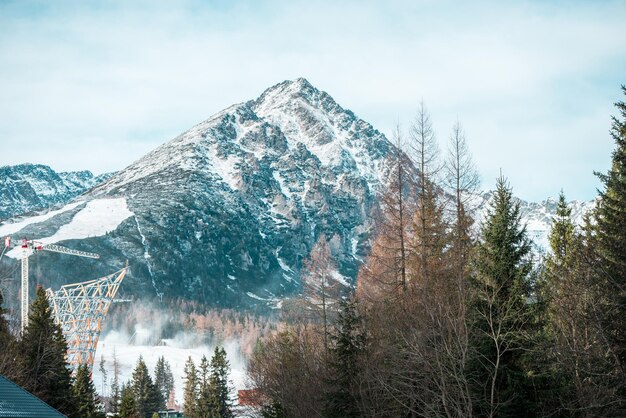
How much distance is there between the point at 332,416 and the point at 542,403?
9.59 m

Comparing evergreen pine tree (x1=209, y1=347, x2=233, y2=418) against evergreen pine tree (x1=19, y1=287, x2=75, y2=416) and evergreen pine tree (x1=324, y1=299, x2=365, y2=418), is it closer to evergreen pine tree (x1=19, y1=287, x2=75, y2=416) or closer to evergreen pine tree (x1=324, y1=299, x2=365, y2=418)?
evergreen pine tree (x1=19, y1=287, x2=75, y2=416)

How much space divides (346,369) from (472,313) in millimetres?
9017

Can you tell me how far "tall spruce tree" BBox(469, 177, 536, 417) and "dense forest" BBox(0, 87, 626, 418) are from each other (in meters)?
0.05

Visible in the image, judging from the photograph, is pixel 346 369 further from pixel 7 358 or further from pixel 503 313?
pixel 7 358

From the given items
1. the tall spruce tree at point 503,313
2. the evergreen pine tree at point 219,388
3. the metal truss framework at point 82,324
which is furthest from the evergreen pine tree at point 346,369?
the metal truss framework at point 82,324

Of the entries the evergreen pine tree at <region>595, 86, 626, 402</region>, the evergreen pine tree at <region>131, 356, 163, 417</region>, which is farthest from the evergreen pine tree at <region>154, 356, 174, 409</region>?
the evergreen pine tree at <region>595, 86, 626, 402</region>

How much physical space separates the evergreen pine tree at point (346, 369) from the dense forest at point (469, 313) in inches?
2.2

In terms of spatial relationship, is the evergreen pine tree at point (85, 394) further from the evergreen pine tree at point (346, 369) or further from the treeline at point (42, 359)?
the evergreen pine tree at point (346, 369)

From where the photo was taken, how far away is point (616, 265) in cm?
2183

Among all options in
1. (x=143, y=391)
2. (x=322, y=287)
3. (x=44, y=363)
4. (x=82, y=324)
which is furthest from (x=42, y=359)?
(x=82, y=324)

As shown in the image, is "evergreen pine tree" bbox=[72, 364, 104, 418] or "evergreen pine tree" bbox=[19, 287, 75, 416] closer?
"evergreen pine tree" bbox=[19, 287, 75, 416]

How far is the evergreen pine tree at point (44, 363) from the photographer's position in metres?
45.9

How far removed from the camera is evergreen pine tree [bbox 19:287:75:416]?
4591 centimetres

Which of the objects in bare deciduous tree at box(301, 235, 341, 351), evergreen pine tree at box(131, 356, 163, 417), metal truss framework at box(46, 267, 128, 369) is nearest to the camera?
bare deciduous tree at box(301, 235, 341, 351)
